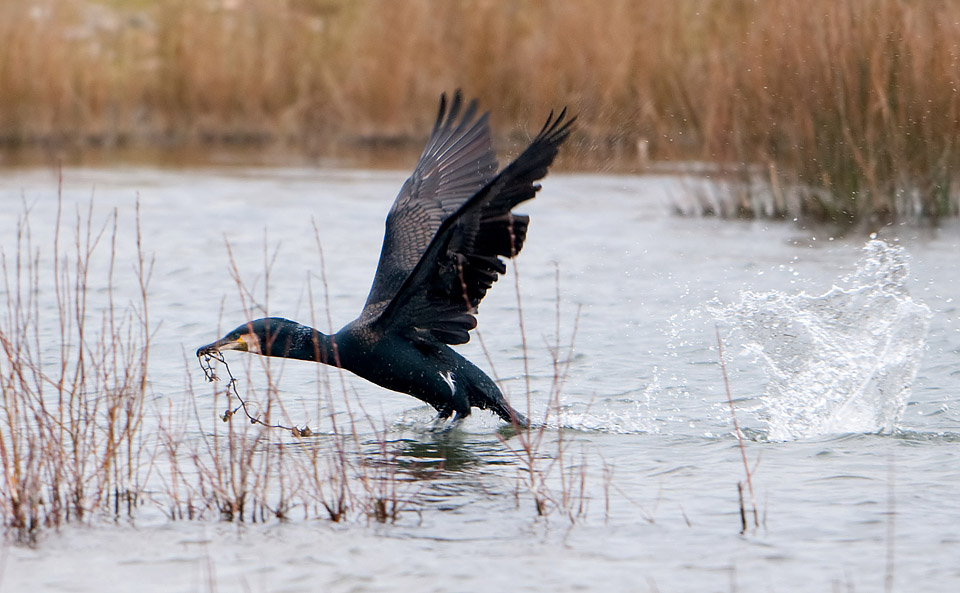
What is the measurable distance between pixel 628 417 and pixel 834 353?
50.2 inches

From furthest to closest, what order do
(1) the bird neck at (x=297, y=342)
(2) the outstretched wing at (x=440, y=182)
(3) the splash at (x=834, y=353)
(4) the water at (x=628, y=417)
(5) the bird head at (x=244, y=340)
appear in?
(2) the outstretched wing at (x=440, y=182) < (3) the splash at (x=834, y=353) < (1) the bird neck at (x=297, y=342) < (5) the bird head at (x=244, y=340) < (4) the water at (x=628, y=417)

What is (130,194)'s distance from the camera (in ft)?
42.1

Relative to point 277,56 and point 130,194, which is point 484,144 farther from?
point 277,56

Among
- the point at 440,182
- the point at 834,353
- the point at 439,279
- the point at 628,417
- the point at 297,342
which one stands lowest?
the point at 628,417

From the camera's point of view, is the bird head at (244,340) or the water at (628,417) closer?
the water at (628,417)

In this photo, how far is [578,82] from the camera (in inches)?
547

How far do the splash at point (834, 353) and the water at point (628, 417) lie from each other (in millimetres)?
18

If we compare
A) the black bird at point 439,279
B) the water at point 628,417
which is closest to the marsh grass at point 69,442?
the water at point 628,417

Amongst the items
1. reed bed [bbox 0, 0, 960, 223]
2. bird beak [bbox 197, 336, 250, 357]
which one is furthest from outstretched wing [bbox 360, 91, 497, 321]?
reed bed [bbox 0, 0, 960, 223]

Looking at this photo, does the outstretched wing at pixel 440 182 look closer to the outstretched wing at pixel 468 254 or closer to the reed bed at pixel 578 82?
the outstretched wing at pixel 468 254

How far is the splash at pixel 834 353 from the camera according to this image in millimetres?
6031

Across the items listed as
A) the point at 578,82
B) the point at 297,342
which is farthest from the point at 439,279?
the point at 578,82

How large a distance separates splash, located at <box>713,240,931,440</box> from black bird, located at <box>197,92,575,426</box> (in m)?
1.27

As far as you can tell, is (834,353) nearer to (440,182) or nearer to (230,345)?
(440,182)
